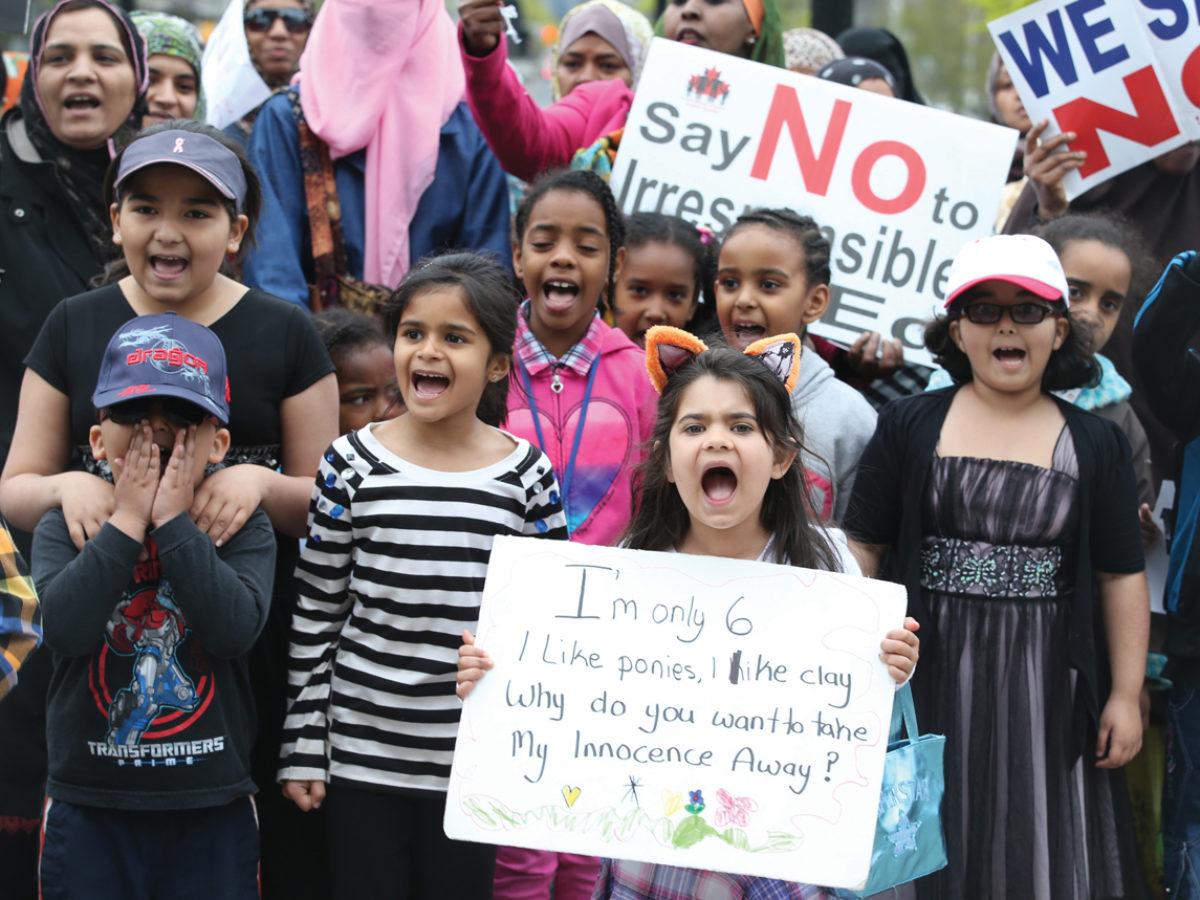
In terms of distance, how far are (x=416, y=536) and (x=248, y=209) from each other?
108 centimetres

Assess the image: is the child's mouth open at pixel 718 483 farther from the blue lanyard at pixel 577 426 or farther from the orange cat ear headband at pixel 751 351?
the blue lanyard at pixel 577 426

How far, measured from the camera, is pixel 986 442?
3486mm

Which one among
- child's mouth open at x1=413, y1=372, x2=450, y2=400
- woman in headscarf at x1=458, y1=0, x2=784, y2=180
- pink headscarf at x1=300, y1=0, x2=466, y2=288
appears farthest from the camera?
pink headscarf at x1=300, y1=0, x2=466, y2=288

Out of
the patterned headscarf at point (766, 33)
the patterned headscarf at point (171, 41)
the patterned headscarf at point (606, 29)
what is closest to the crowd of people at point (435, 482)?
the patterned headscarf at point (171, 41)

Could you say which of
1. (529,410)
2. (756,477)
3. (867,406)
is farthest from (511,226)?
(756,477)

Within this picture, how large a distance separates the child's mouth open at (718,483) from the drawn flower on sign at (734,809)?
603 mm

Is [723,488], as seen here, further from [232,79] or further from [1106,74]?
[232,79]

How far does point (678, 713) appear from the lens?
8.82 ft

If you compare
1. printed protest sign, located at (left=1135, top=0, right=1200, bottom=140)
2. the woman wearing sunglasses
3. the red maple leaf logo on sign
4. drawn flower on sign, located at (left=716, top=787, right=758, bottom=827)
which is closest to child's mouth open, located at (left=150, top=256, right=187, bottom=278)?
drawn flower on sign, located at (left=716, top=787, right=758, bottom=827)

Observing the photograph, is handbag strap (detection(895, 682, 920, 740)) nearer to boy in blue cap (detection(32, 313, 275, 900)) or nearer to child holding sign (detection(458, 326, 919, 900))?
child holding sign (detection(458, 326, 919, 900))

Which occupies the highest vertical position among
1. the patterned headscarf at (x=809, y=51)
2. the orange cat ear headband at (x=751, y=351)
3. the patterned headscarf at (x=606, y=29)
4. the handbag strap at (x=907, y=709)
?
the patterned headscarf at (x=809, y=51)

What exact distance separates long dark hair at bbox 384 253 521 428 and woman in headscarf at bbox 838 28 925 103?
3.74 m

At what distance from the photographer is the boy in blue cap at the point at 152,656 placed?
2.83 metres

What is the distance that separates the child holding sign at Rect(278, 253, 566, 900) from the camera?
9.91 feet
